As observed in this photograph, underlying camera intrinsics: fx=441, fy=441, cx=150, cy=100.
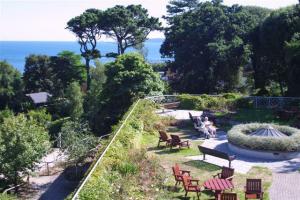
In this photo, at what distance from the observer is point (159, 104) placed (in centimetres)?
2945

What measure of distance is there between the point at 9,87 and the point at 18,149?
149 ft

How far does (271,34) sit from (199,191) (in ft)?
82.3

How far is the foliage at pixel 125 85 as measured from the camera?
111 feet

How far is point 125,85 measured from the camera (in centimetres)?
3394

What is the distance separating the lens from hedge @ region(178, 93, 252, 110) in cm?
2960

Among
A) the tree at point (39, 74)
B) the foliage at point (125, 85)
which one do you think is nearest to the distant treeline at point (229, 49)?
the foliage at point (125, 85)

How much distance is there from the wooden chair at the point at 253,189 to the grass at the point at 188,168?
0.42 meters

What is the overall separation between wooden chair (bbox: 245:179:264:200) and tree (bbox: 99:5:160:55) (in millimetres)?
52491

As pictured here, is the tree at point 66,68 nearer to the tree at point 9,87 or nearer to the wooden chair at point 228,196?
the tree at point 9,87

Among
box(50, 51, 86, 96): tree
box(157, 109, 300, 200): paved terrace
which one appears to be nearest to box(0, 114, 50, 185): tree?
box(157, 109, 300, 200): paved terrace

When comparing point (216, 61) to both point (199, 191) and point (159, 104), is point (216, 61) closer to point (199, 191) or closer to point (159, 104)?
point (159, 104)

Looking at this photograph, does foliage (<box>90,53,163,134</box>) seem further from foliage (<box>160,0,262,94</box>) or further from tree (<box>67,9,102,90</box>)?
tree (<box>67,9,102,90</box>)

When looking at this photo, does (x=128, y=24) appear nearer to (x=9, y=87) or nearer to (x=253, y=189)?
(x=9, y=87)

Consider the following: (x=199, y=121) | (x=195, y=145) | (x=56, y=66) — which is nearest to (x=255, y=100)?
(x=199, y=121)
